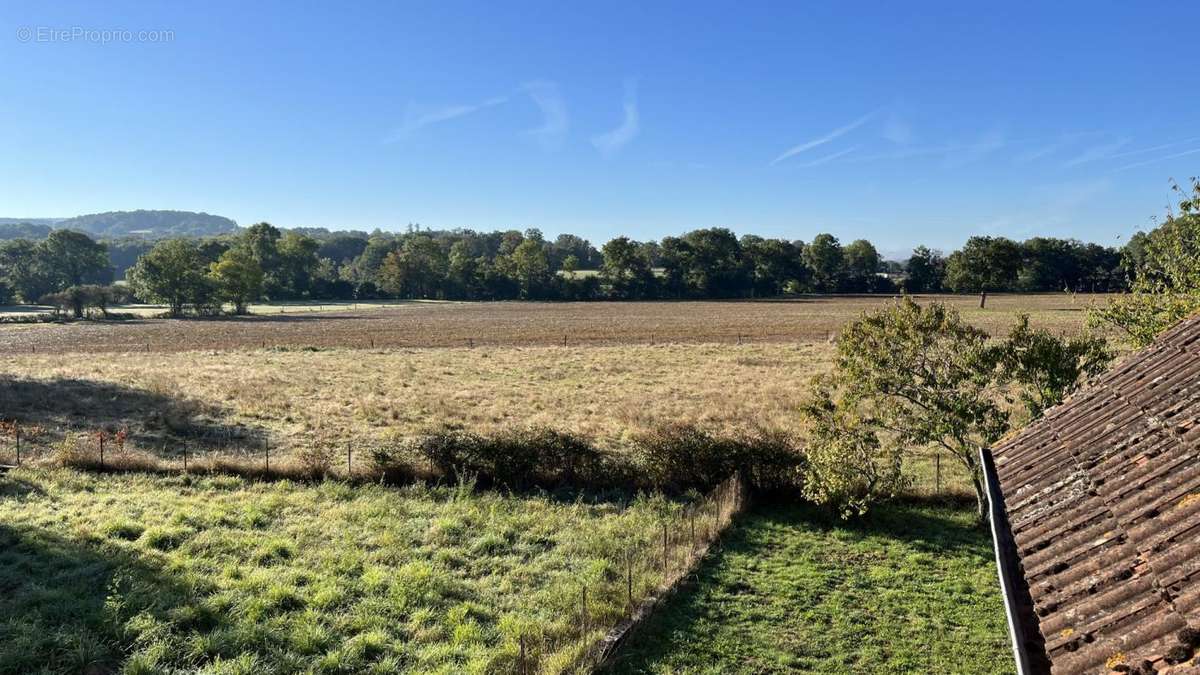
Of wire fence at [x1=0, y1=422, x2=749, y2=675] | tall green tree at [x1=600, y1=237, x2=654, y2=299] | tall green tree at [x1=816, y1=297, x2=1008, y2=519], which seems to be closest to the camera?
wire fence at [x1=0, y1=422, x2=749, y2=675]

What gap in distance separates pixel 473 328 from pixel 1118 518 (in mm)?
72873

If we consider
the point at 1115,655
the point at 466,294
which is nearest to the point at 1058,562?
the point at 1115,655

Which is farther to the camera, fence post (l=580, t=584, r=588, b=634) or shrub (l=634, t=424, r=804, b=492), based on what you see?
shrub (l=634, t=424, r=804, b=492)

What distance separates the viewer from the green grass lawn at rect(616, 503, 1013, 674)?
10836 mm

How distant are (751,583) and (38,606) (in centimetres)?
1269

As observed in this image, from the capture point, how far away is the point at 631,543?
50.1 feet

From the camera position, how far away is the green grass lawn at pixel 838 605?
35.6 feet

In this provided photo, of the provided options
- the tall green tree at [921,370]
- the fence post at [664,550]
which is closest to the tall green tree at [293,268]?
the fence post at [664,550]

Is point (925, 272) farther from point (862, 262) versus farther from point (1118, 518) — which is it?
point (1118, 518)

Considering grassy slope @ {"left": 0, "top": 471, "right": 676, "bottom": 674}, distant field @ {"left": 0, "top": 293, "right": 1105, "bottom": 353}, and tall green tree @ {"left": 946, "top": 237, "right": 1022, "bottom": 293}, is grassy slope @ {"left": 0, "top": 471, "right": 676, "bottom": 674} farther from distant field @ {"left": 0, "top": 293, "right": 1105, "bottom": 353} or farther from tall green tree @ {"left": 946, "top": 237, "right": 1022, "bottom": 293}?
tall green tree @ {"left": 946, "top": 237, "right": 1022, "bottom": 293}

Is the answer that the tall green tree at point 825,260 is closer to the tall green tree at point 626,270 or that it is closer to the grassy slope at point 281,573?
the tall green tree at point 626,270

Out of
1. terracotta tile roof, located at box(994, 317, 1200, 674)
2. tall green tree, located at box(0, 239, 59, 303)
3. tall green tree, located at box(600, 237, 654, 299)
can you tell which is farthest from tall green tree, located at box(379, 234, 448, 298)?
terracotta tile roof, located at box(994, 317, 1200, 674)

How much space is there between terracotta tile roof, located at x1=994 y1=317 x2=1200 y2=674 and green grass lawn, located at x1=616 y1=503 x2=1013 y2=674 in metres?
5.79

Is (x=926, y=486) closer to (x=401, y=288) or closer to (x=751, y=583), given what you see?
(x=751, y=583)
